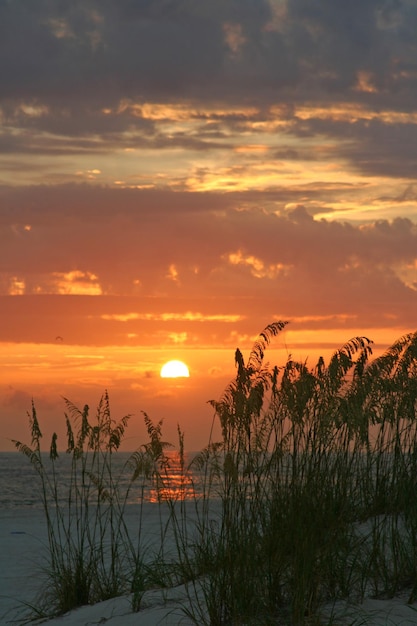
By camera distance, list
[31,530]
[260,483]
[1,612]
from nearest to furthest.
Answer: [260,483], [1,612], [31,530]

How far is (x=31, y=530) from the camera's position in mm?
19312

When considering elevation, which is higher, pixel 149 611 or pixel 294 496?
pixel 294 496

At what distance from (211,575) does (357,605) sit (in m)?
1.17

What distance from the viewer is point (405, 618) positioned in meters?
6.24

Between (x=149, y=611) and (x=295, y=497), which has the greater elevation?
(x=295, y=497)

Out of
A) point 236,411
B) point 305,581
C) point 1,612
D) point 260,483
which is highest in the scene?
point 236,411

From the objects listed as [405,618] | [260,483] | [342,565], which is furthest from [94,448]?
[405,618]

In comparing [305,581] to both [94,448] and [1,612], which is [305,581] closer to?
[94,448]

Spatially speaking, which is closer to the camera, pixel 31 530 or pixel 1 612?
pixel 1 612

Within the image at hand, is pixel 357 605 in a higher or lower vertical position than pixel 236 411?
lower

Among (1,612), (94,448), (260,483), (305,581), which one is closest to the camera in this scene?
(305,581)

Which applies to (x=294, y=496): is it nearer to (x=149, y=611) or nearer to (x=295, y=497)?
(x=295, y=497)

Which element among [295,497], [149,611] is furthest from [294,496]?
[149,611]

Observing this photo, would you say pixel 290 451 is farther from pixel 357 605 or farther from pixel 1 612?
pixel 1 612
